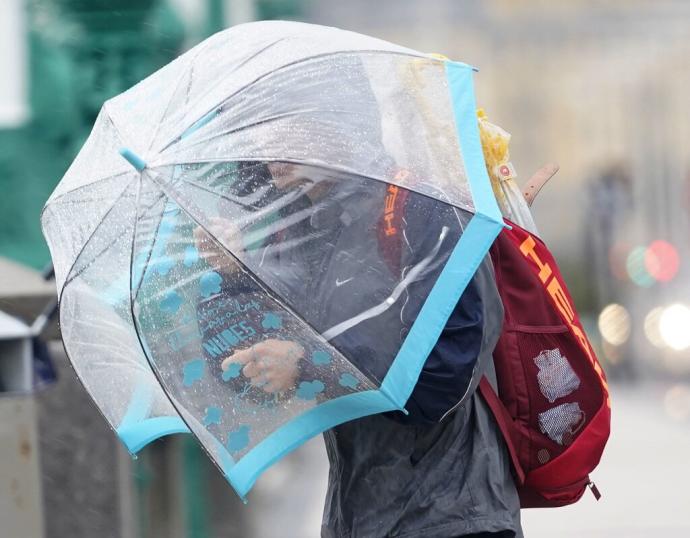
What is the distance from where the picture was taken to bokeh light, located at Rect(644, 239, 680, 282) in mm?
14883

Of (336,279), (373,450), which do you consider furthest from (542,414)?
(336,279)

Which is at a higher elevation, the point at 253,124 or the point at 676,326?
the point at 253,124

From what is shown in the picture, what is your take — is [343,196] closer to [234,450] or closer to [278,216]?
[278,216]

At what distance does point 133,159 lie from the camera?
262 cm

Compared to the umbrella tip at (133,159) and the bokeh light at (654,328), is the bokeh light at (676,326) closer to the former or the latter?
the bokeh light at (654,328)

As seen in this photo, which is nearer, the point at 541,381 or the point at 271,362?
the point at 271,362

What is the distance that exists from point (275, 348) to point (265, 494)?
5438mm

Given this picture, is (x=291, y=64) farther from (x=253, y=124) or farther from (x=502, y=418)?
(x=502, y=418)

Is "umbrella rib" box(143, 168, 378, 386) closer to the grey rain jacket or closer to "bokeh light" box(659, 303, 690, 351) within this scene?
the grey rain jacket

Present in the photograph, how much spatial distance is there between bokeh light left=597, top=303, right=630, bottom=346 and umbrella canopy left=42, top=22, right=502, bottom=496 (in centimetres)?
1181

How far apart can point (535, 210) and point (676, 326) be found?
5.66 m

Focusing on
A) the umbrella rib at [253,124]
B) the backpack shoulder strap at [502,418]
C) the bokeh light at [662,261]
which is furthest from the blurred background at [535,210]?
the backpack shoulder strap at [502,418]

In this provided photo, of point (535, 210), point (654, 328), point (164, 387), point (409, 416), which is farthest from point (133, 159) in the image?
point (535, 210)

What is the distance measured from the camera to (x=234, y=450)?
8.93 ft
